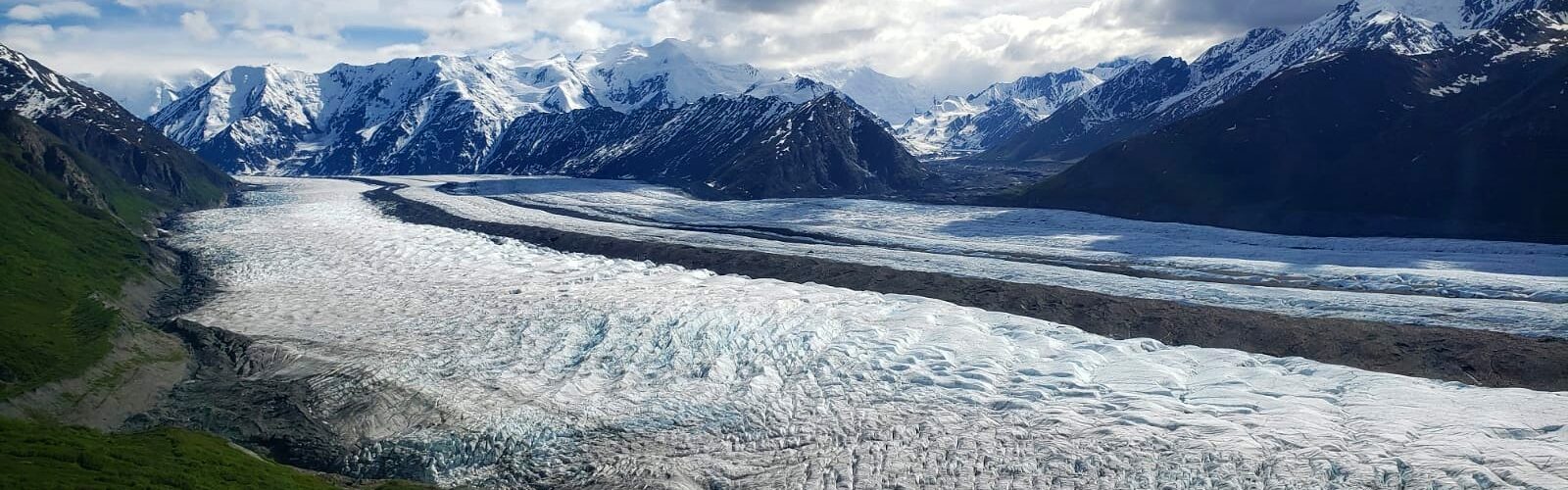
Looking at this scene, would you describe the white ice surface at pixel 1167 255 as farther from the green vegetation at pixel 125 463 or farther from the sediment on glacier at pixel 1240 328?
the green vegetation at pixel 125 463

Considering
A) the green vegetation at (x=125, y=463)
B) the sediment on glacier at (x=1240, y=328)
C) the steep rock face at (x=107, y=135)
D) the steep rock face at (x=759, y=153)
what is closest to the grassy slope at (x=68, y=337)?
the green vegetation at (x=125, y=463)

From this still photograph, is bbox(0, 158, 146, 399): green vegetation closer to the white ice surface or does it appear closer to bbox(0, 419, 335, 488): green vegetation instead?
bbox(0, 419, 335, 488): green vegetation

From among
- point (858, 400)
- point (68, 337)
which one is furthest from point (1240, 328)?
point (68, 337)

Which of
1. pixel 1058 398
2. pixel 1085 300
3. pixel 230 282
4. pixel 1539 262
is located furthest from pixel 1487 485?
pixel 230 282

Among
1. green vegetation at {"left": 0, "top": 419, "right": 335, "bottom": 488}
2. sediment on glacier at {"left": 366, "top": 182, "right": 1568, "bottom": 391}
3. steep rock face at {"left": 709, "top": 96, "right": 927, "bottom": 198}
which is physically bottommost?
green vegetation at {"left": 0, "top": 419, "right": 335, "bottom": 488}

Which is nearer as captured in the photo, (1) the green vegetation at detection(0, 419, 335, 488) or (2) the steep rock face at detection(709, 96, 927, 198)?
(1) the green vegetation at detection(0, 419, 335, 488)

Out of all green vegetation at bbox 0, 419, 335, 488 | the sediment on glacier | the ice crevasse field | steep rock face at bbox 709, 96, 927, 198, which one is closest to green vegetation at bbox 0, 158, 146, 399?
the ice crevasse field

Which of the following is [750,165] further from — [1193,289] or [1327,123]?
[1193,289]
